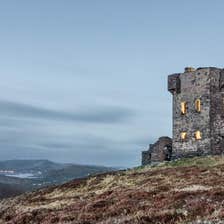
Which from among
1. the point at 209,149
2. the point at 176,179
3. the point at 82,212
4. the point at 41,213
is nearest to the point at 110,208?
the point at 82,212

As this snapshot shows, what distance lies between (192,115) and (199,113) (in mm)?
1238

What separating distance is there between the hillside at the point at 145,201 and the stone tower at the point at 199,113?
12188 mm

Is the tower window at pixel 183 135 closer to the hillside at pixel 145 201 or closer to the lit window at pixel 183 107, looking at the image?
the lit window at pixel 183 107

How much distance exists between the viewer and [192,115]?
71188mm

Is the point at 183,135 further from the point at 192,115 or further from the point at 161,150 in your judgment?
the point at 161,150

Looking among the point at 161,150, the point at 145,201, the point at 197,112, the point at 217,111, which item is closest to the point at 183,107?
the point at 197,112

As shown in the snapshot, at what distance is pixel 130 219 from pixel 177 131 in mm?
53517

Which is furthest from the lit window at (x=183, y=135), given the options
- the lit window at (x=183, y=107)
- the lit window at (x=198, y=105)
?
the lit window at (x=198, y=105)

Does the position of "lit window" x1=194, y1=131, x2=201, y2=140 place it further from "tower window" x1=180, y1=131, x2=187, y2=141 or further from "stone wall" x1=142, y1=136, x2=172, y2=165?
"stone wall" x1=142, y1=136, x2=172, y2=165

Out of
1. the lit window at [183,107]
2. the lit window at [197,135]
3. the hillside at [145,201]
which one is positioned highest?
the lit window at [183,107]

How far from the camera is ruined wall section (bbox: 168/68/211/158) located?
69500 mm

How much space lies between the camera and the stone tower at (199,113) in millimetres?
69125

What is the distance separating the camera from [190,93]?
72000mm

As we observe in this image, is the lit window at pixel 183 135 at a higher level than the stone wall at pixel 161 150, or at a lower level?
higher
